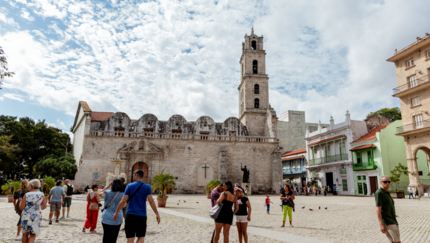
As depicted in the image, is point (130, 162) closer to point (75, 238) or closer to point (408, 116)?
point (75, 238)

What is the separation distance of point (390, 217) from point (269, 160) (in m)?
28.1

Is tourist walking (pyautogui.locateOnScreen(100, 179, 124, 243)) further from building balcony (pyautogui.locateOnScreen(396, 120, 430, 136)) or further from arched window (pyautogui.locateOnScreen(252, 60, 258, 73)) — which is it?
arched window (pyautogui.locateOnScreen(252, 60, 258, 73))

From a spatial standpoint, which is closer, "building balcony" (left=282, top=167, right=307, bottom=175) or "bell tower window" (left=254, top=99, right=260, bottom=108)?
"bell tower window" (left=254, top=99, right=260, bottom=108)

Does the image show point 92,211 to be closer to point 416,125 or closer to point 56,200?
point 56,200

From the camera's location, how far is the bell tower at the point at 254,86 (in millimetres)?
36344

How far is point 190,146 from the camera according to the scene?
103 ft

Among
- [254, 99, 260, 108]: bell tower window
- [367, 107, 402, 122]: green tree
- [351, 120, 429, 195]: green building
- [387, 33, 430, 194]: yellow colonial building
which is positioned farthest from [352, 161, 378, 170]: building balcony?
[367, 107, 402, 122]: green tree

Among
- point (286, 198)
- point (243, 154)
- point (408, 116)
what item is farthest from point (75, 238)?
point (408, 116)

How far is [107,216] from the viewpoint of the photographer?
5.04 m

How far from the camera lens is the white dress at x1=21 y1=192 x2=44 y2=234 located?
5.41 meters

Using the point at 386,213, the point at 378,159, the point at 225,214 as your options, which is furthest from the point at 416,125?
the point at 225,214

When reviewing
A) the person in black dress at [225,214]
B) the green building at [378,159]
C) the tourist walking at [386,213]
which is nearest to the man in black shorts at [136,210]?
the person in black dress at [225,214]

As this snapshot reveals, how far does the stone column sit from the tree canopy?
19.7 m

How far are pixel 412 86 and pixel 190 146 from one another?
77.9 feet
